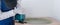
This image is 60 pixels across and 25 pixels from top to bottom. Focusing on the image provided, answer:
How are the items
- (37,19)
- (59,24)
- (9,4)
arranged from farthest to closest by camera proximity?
(37,19)
(59,24)
(9,4)

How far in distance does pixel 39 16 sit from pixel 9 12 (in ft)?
2.49

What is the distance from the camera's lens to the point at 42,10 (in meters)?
1.32

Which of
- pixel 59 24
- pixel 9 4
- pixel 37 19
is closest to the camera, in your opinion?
pixel 9 4

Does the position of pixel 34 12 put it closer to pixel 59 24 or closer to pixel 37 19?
pixel 37 19

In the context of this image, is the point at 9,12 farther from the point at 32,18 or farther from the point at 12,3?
the point at 32,18

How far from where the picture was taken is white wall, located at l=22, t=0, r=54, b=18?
127 cm

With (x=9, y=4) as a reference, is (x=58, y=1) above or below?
above

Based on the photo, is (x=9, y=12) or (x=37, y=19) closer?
(x=9, y=12)

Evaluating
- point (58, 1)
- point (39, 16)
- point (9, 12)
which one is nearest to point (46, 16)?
point (39, 16)

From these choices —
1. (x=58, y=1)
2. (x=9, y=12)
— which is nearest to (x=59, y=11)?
(x=58, y=1)

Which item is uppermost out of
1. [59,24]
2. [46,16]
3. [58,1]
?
[58,1]

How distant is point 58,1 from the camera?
51.4 inches

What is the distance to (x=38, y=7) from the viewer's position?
51.5 inches

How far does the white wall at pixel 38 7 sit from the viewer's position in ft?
4.18
